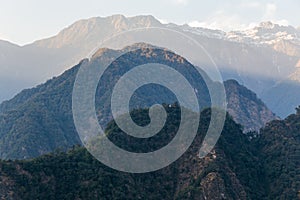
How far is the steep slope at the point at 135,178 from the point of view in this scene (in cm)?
5562

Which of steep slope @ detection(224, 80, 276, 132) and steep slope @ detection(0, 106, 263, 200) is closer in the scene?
steep slope @ detection(0, 106, 263, 200)

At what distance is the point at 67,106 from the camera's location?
4781 inches

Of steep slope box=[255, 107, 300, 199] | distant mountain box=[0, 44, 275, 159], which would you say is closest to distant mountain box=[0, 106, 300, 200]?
steep slope box=[255, 107, 300, 199]

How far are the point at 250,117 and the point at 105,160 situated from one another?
7924 centimetres

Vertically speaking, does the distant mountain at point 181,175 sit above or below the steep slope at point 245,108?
below

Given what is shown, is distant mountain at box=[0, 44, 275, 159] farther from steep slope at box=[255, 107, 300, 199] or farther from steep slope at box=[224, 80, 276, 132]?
steep slope at box=[255, 107, 300, 199]

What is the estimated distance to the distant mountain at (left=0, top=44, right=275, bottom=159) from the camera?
336 feet

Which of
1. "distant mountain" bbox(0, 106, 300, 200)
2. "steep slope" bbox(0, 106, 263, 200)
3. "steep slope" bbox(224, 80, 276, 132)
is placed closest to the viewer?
"steep slope" bbox(0, 106, 263, 200)

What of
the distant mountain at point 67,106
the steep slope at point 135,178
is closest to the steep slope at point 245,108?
the distant mountain at point 67,106

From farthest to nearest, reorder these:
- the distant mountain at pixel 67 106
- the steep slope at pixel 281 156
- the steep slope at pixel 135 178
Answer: the distant mountain at pixel 67 106
the steep slope at pixel 281 156
the steep slope at pixel 135 178

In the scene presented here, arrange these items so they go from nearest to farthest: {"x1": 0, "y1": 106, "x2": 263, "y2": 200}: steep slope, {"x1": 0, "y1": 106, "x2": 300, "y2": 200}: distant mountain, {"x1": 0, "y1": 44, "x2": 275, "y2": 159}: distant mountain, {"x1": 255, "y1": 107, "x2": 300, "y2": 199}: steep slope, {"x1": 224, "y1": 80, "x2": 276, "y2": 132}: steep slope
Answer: {"x1": 0, "y1": 106, "x2": 263, "y2": 200}: steep slope → {"x1": 0, "y1": 106, "x2": 300, "y2": 200}: distant mountain → {"x1": 255, "y1": 107, "x2": 300, "y2": 199}: steep slope → {"x1": 0, "y1": 44, "x2": 275, "y2": 159}: distant mountain → {"x1": 224, "y1": 80, "x2": 276, "y2": 132}: steep slope

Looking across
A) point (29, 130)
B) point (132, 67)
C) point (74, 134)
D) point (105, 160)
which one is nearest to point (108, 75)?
point (132, 67)

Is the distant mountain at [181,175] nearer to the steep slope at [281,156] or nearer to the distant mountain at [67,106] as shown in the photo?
the steep slope at [281,156]

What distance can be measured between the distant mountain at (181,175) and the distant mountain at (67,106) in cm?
3538
